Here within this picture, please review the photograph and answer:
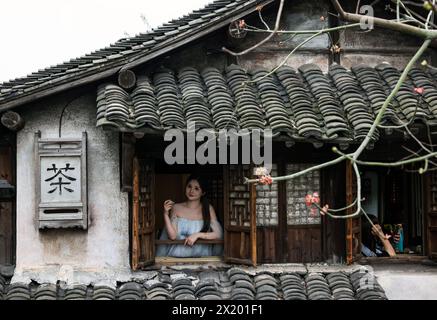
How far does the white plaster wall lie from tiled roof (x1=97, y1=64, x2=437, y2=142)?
0.78 metres

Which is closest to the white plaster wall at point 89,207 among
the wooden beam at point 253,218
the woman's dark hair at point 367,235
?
the wooden beam at point 253,218

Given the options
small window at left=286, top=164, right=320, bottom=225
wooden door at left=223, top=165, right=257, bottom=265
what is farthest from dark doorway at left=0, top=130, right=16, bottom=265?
small window at left=286, top=164, right=320, bottom=225

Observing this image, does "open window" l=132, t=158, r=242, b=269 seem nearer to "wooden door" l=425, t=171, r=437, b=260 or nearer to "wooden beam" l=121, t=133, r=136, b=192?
"wooden beam" l=121, t=133, r=136, b=192

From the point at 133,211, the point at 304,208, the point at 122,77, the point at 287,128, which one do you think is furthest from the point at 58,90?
the point at 304,208

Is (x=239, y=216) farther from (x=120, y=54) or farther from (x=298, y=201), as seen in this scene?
(x=120, y=54)

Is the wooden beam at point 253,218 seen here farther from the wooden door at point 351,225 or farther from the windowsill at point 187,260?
the wooden door at point 351,225

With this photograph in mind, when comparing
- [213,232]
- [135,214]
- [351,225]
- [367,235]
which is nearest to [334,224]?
[351,225]

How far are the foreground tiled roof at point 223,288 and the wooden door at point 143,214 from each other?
346mm

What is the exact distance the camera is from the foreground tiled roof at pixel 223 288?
10.3 meters

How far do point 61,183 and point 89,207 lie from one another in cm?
54

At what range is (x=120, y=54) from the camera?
1073 centimetres

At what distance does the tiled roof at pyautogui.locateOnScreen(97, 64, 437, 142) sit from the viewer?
9945mm

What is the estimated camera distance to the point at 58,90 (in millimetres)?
10336

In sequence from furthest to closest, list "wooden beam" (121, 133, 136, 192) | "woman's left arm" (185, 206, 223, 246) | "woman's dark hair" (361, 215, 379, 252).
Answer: "woman's dark hair" (361, 215, 379, 252), "woman's left arm" (185, 206, 223, 246), "wooden beam" (121, 133, 136, 192)
